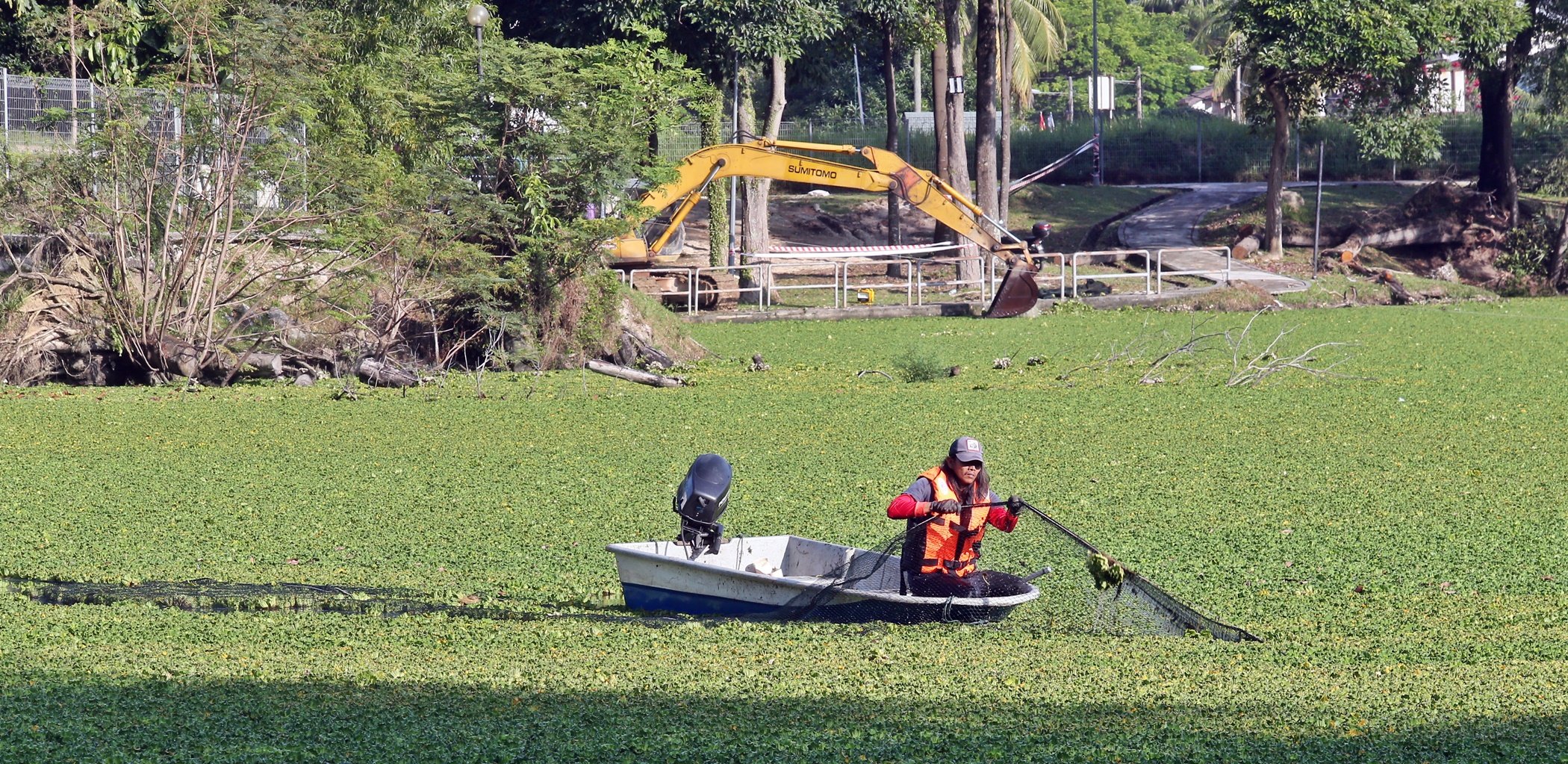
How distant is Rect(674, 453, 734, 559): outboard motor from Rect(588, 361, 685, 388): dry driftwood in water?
10.4 m

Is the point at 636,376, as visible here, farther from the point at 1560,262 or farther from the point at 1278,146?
the point at 1560,262

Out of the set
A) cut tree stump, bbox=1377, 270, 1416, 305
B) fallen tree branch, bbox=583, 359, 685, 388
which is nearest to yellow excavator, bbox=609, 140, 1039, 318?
fallen tree branch, bbox=583, 359, 685, 388

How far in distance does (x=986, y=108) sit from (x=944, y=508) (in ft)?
88.6

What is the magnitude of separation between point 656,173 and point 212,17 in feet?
22.3

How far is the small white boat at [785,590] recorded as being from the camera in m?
8.31

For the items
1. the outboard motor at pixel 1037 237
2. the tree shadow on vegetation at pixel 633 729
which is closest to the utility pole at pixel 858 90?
the outboard motor at pixel 1037 237

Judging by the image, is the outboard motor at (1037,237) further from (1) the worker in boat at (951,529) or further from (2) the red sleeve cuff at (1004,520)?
(1) the worker in boat at (951,529)

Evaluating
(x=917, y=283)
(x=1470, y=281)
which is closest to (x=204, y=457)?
(x=917, y=283)

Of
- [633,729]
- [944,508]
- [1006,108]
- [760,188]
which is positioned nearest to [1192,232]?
[1006,108]

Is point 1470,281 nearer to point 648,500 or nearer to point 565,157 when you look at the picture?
point 565,157

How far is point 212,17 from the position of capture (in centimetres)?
1952

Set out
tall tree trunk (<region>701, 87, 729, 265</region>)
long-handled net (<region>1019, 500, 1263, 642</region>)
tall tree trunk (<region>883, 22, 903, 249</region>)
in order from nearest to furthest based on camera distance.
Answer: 1. long-handled net (<region>1019, 500, 1263, 642</region>)
2. tall tree trunk (<region>701, 87, 729, 265</region>)
3. tall tree trunk (<region>883, 22, 903, 249</region>)

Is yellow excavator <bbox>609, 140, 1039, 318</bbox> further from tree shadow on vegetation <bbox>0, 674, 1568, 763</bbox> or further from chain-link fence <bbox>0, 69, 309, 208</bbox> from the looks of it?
tree shadow on vegetation <bbox>0, 674, 1568, 763</bbox>

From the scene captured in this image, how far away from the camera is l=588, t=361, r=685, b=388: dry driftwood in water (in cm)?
1962
